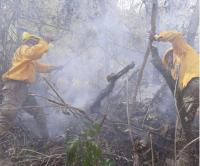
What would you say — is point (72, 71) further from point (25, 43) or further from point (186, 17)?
point (186, 17)

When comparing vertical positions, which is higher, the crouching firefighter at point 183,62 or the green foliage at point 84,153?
the crouching firefighter at point 183,62

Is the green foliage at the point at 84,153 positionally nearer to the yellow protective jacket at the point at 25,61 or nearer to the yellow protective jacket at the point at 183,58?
the yellow protective jacket at the point at 183,58

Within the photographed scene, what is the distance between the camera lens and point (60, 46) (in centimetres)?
934

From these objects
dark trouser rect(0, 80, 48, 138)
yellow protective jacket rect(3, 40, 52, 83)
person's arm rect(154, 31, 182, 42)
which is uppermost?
person's arm rect(154, 31, 182, 42)

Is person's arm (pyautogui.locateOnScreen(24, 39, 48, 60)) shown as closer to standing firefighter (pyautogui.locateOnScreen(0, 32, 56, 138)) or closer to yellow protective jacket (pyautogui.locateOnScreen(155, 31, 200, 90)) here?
standing firefighter (pyautogui.locateOnScreen(0, 32, 56, 138))

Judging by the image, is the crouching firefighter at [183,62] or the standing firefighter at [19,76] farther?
the standing firefighter at [19,76]

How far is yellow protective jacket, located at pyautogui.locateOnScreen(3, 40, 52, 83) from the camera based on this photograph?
5.79m

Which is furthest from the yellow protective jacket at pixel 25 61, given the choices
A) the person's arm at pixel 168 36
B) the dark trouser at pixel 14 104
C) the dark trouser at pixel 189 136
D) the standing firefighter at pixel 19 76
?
→ the dark trouser at pixel 189 136

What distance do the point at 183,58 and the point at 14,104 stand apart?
113 inches

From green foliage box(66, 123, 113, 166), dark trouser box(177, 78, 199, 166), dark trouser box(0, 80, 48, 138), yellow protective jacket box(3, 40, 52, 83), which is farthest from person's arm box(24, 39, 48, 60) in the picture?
dark trouser box(177, 78, 199, 166)

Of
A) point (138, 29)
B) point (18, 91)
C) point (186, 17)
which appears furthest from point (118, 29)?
point (18, 91)

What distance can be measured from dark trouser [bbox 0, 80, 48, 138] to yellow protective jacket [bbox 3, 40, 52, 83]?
125mm

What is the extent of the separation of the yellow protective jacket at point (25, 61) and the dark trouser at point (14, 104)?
125 mm

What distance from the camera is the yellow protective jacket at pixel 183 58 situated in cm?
516
